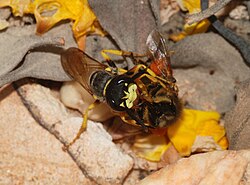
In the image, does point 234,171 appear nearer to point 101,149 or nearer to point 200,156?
point 200,156

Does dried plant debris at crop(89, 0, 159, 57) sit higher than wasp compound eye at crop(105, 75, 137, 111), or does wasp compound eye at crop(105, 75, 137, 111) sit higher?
dried plant debris at crop(89, 0, 159, 57)

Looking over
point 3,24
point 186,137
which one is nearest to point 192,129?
point 186,137

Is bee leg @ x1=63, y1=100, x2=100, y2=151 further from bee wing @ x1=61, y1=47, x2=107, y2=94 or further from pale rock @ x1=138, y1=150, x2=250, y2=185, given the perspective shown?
pale rock @ x1=138, y1=150, x2=250, y2=185

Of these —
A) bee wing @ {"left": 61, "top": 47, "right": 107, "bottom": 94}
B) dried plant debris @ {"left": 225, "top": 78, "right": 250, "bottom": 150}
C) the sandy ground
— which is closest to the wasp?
bee wing @ {"left": 61, "top": 47, "right": 107, "bottom": 94}

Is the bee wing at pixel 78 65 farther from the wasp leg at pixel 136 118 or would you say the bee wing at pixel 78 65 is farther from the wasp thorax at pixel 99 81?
the wasp leg at pixel 136 118

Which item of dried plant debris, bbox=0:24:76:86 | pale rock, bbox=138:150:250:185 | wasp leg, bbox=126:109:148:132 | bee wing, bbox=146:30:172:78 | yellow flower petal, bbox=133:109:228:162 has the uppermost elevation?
dried plant debris, bbox=0:24:76:86

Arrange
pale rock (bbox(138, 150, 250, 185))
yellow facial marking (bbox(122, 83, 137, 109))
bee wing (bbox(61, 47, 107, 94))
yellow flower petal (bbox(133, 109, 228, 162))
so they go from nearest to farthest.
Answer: pale rock (bbox(138, 150, 250, 185)), yellow facial marking (bbox(122, 83, 137, 109)), bee wing (bbox(61, 47, 107, 94)), yellow flower petal (bbox(133, 109, 228, 162))

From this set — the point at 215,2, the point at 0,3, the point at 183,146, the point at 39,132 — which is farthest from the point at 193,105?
the point at 0,3

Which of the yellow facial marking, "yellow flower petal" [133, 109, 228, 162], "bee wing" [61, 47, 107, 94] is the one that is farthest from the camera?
"yellow flower petal" [133, 109, 228, 162]

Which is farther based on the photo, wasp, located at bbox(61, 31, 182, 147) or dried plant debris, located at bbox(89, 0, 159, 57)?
dried plant debris, located at bbox(89, 0, 159, 57)

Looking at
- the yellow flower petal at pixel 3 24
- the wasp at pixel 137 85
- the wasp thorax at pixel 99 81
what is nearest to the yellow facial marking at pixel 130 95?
the wasp at pixel 137 85
